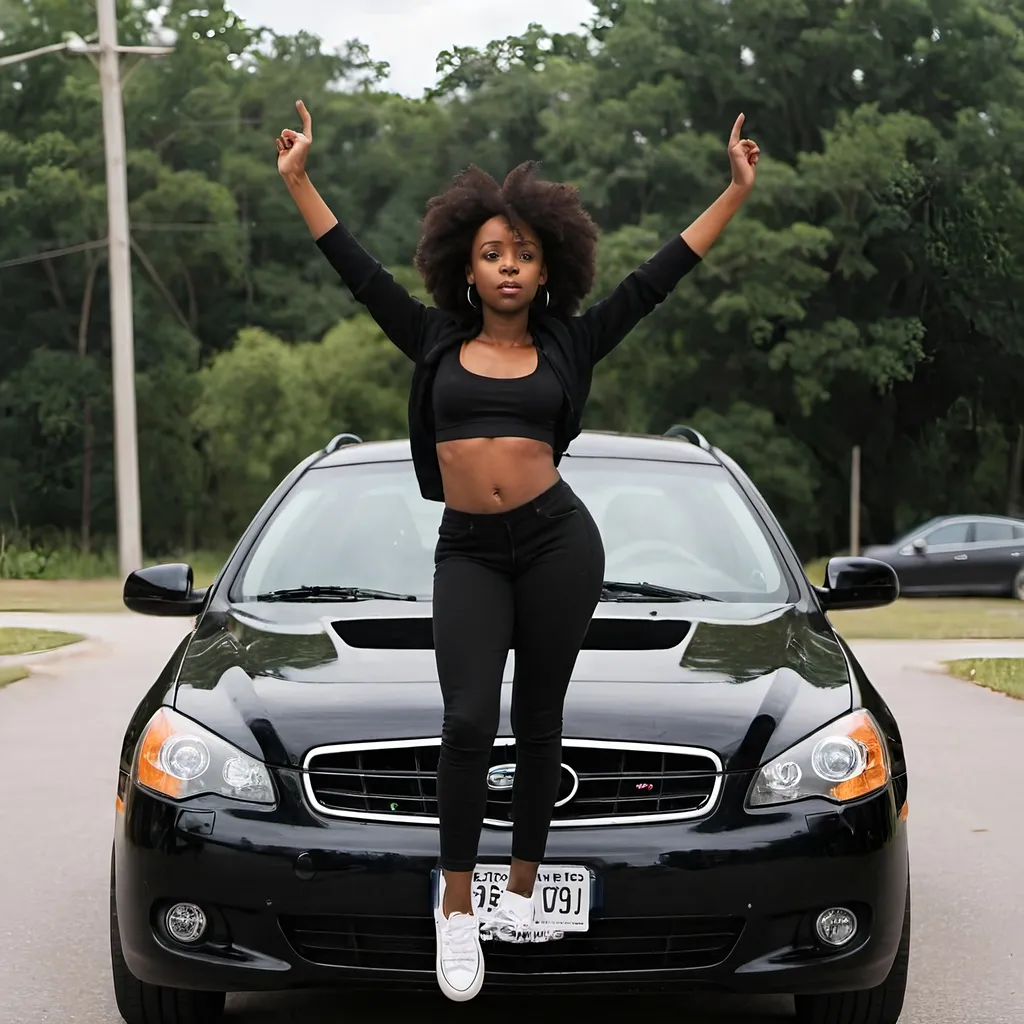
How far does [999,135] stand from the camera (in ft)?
150

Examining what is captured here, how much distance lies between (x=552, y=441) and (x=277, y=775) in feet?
2.99

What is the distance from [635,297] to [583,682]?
87 centimetres

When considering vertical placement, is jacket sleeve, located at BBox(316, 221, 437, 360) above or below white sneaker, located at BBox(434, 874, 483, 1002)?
above

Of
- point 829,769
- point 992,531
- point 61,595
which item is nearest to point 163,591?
point 829,769

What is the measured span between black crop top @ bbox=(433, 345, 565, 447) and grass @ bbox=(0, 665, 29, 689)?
9357 mm

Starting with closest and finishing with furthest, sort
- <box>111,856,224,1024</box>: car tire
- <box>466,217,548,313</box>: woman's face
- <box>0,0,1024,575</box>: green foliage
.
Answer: <box>466,217,548,313</box>: woman's face
<box>111,856,224,1024</box>: car tire
<box>0,0,1024,575</box>: green foliage

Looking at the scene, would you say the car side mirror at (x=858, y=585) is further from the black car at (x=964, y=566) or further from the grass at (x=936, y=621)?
the black car at (x=964, y=566)

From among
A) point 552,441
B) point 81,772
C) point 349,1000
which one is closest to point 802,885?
point 552,441

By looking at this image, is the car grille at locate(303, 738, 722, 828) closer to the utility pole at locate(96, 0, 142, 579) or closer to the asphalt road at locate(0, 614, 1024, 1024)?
the asphalt road at locate(0, 614, 1024, 1024)

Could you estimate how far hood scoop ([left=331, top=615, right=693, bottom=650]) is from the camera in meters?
4.74

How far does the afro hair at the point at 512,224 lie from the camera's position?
421 centimetres

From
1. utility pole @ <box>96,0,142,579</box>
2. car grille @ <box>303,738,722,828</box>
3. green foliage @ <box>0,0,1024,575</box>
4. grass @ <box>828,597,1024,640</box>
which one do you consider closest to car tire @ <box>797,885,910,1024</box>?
car grille @ <box>303,738,722,828</box>

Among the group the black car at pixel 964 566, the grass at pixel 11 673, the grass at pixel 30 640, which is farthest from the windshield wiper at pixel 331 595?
the black car at pixel 964 566

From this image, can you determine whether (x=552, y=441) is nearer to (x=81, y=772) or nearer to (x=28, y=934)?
(x=28, y=934)
